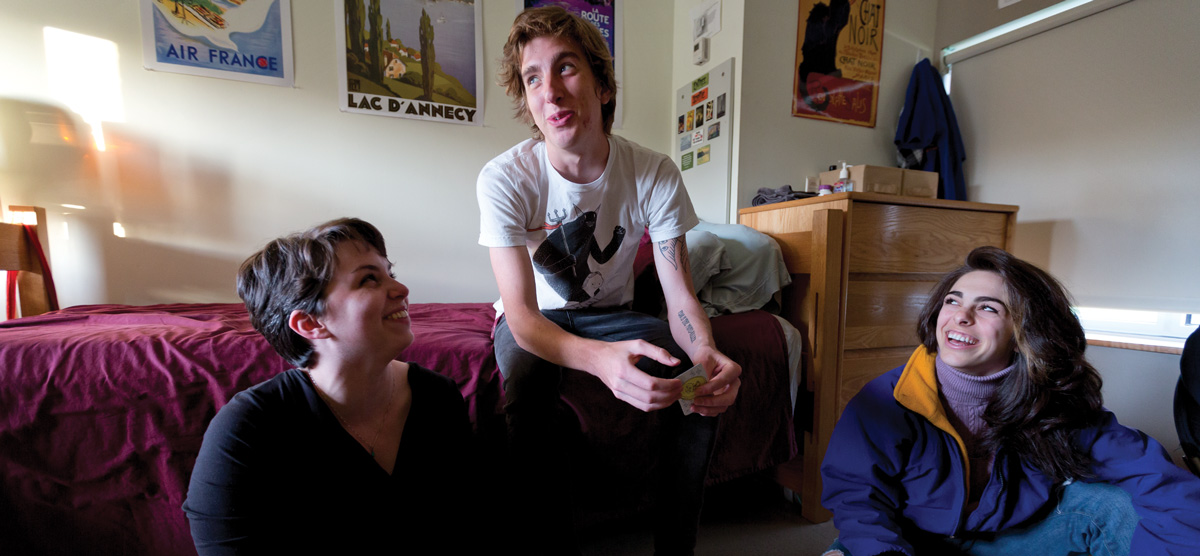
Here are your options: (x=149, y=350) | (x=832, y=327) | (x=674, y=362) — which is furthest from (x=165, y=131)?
(x=832, y=327)

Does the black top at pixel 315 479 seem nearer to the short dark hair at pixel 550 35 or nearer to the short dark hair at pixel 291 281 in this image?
the short dark hair at pixel 291 281

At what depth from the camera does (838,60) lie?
2.28m

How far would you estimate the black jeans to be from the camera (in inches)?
37.0

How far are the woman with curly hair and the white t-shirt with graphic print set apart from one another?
0.61 m

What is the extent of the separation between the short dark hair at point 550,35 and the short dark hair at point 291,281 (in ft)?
1.80

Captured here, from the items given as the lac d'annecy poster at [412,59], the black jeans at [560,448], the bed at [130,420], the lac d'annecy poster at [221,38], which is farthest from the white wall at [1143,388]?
the lac d'annecy poster at [221,38]

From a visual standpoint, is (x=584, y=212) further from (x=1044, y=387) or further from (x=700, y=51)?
(x=700, y=51)

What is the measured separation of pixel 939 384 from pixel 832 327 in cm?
49

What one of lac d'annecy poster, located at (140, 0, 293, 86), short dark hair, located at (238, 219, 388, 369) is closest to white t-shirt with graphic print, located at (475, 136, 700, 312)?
short dark hair, located at (238, 219, 388, 369)

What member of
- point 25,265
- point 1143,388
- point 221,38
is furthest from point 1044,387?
point 25,265

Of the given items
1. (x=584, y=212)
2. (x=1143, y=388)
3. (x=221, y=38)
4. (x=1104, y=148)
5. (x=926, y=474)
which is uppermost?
(x=221, y=38)

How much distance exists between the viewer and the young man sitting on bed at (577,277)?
3.07 feet

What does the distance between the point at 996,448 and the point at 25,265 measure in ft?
9.95

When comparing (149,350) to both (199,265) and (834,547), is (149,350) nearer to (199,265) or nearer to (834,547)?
(199,265)
